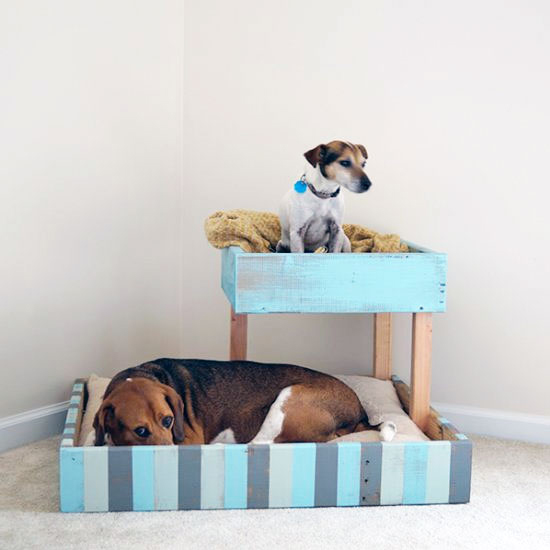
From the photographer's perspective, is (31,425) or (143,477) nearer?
(143,477)

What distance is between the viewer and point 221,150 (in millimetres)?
3199

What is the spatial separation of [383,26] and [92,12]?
1031 mm

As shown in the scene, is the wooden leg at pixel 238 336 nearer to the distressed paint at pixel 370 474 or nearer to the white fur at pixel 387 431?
the white fur at pixel 387 431

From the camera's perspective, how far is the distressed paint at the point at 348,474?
7.09 ft

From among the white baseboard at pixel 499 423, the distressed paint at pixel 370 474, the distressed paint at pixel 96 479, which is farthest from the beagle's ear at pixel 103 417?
the white baseboard at pixel 499 423

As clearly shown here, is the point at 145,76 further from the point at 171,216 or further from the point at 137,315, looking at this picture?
the point at 137,315

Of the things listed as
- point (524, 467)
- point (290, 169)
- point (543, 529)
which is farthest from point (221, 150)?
point (543, 529)

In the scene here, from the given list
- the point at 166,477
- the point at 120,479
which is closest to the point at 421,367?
the point at 166,477

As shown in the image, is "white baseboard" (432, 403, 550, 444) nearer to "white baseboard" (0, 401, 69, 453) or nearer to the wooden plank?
the wooden plank

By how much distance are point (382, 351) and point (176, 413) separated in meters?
1.00

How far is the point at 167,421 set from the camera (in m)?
2.18

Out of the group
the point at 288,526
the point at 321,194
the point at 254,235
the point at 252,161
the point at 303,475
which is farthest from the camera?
the point at 252,161

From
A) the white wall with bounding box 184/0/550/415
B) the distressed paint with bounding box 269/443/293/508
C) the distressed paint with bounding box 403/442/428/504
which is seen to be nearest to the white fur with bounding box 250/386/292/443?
the distressed paint with bounding box 269/443/293/508

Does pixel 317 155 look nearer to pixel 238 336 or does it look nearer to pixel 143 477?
pixel 238 336
